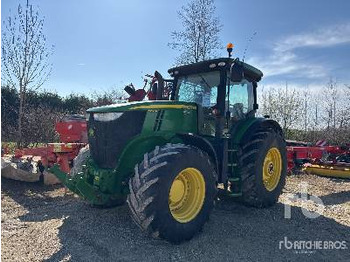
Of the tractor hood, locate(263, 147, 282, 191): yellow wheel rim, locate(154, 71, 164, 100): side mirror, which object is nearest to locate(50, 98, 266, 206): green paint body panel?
the tractor hood

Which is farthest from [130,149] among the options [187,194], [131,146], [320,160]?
[320,160]

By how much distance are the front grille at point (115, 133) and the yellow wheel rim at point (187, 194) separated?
0.87 m

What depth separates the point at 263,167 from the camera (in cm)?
554

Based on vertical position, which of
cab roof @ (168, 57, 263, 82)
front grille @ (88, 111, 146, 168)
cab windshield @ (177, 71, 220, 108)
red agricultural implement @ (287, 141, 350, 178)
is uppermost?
cab roof @ (168, 57, 263, 82)

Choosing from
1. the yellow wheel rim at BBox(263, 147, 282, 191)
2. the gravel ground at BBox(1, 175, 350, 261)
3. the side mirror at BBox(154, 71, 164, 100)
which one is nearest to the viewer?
the gravel ground at BBox(1, 175, 350, 261)

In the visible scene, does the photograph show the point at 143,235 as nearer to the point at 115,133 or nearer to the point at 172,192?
the point at 172,192

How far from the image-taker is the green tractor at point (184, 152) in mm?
3824

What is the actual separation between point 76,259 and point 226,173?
2.46 m

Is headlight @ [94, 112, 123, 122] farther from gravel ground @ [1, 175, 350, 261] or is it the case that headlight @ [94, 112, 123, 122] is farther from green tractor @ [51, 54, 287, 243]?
gravel ground @ [1, 175, 350, 261]

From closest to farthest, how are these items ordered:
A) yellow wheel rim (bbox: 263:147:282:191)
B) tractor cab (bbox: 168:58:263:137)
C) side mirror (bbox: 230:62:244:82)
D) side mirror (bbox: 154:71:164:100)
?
side mirror (bbox: 230:62:244:82), tractor cab (bbox: 168:58:263:137), side mirror (bbox: 154:71:164:100), yellow wheel rim (bbox: 263:147:282:191)

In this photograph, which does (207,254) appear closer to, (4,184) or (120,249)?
(120,249)

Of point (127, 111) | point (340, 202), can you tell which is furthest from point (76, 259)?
point (340, 202)

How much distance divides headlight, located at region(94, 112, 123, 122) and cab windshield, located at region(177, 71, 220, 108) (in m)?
1.62

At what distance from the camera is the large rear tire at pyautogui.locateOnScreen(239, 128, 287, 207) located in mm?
5289
